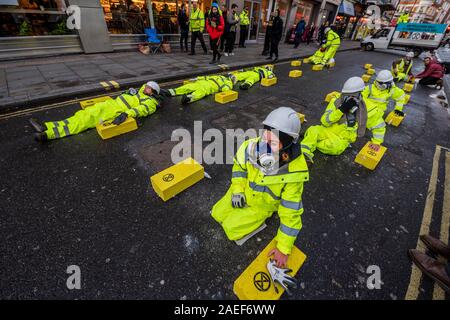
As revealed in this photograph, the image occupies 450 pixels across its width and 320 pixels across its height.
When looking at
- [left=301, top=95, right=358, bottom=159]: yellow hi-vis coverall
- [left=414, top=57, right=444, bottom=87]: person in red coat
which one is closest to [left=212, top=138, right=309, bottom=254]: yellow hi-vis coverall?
[left=301, top=95, right=358, bottom=159]: yellow hi-vis coverall

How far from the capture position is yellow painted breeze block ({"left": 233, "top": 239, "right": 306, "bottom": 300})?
1.83 m

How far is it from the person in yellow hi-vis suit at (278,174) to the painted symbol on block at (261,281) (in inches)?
7.2

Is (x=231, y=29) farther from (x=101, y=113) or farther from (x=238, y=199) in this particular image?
(x=238, y=199)

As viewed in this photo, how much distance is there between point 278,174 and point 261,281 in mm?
1036

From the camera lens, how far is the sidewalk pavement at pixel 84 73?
5.06m

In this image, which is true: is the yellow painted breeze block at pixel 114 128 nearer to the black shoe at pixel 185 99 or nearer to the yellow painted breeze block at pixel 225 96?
the black shoe at pixel 185 99

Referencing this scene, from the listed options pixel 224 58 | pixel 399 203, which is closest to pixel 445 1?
pixel 224 58

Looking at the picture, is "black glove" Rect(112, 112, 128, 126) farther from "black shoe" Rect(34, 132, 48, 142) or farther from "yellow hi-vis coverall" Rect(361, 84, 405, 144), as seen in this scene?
"yellow hi-vis coverall" Rect(361, 84, 405, 144)

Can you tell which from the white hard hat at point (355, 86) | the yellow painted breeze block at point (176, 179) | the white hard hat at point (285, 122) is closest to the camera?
the white hard hat at point (285, 122)

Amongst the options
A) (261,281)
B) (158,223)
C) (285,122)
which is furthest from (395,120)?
(158,223)

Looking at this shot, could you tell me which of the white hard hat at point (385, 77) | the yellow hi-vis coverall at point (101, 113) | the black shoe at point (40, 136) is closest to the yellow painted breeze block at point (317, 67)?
the white hard hat at point (385, 77)

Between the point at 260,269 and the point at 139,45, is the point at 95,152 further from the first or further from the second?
the point at 139,45

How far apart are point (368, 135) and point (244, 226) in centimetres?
443

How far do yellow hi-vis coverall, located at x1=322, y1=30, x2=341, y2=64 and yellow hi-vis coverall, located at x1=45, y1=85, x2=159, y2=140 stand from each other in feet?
34.6
